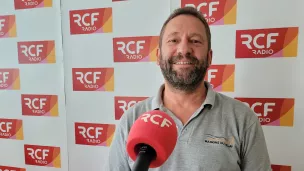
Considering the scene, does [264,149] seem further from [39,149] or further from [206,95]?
[39,149]

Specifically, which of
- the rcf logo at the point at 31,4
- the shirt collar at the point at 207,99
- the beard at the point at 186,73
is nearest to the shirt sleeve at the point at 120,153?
the shirt collar at the point at 207,99

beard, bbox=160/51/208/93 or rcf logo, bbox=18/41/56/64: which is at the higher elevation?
rcf logo, bbox=18/41/56/64

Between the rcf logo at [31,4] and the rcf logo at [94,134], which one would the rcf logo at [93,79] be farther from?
the rcf logo at [31,4]

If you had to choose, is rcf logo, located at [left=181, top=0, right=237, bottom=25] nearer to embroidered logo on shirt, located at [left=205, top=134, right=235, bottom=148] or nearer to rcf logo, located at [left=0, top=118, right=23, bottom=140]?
embroidered logo on shirt, located at [left=205, top=134, right=235, bottom=148]

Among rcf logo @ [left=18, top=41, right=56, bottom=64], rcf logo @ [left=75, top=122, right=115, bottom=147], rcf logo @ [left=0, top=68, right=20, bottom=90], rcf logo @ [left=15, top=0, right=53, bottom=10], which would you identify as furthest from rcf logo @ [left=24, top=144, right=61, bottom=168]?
rcf logo @ [left=15, top=0, right=53, bottom=10]

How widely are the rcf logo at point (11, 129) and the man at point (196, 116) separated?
1099 millimetres

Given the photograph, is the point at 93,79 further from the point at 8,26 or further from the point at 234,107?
the point at 234,107

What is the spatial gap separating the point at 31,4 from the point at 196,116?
1.39 meters

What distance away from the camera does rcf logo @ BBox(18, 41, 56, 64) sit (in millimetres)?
1648

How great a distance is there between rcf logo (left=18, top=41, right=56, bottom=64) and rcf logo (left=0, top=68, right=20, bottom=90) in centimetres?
10

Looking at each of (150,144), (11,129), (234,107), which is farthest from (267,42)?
(11,129)

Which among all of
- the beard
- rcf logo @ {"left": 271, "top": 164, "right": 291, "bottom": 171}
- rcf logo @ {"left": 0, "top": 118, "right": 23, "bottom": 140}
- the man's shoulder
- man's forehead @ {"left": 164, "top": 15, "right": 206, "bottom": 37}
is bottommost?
rcf logo @ {"left": 271, "top": 164, "right": 291, "bottom": 171}

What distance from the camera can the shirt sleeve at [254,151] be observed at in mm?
885

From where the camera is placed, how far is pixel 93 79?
1.58 m
